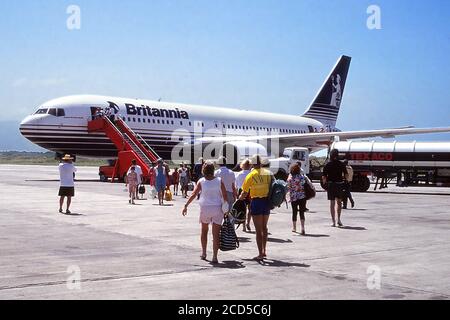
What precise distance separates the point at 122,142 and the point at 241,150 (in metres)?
6.47

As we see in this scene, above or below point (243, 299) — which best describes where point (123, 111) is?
above

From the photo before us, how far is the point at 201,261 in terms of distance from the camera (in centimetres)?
1006

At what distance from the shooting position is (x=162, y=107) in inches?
1542

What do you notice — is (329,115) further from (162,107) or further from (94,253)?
(94,253)

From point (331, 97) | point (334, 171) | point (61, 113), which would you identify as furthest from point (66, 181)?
point (331, 97)

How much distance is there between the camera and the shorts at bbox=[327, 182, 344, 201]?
1561 centimetres

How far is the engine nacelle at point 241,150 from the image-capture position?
3431 centimetres

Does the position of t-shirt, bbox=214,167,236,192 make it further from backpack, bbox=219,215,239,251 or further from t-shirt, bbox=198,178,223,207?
backpack, bbox=219,215,239,251

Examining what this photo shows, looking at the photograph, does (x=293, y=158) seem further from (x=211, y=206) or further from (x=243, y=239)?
(x=211, y=206)

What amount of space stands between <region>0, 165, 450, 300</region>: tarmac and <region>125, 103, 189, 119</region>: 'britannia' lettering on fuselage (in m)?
19.6

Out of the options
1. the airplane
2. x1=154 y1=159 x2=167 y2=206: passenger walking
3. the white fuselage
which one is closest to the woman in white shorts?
x1=154 y1=159 x2=167 y2=206: passenger walking

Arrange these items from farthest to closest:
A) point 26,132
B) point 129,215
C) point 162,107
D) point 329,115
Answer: point 329,115, point 162,107, point 26,132, point 129,215
